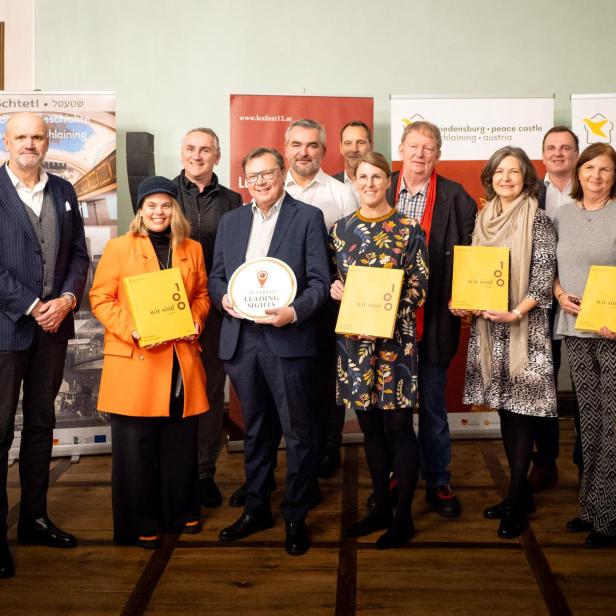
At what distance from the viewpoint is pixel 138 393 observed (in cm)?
279

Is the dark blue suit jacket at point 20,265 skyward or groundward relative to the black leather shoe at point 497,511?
skyward

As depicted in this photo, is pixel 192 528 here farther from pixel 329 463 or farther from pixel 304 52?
pixel 304 52

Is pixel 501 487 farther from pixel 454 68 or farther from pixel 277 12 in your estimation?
pixel 277 12

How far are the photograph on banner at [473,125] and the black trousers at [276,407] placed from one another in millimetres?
2025

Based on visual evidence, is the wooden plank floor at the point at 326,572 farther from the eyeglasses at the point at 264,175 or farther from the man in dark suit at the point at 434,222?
the eyeglasses at the point at 264,175

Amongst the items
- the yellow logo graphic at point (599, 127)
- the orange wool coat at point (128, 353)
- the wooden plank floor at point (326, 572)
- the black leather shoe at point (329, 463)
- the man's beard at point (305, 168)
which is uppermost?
the yellow logo graphic at point (599, 127)

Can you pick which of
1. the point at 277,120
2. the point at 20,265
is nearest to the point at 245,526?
the point at 20,265

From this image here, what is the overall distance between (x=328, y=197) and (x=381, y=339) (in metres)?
0.98

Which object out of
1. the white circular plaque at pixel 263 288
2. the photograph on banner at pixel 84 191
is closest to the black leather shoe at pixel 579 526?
the white circular plaque at pixel 263 288

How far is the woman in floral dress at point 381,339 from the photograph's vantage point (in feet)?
9.02

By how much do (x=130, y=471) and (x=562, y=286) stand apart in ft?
6.05

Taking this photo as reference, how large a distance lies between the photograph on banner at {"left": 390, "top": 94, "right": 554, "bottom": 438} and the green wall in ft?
1.76

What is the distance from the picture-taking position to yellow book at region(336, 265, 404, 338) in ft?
8.72

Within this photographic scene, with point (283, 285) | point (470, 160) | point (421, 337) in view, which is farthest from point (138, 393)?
point (470, 160)
